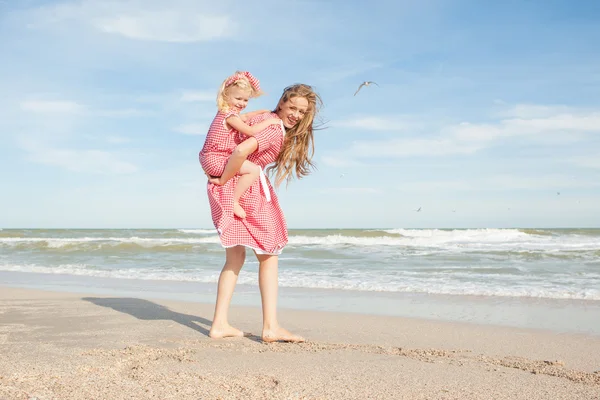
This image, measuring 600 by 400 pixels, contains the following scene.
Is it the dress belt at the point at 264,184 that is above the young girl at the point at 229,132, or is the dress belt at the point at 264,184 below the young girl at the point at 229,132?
below

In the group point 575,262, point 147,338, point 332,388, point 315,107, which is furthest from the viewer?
point 575,262

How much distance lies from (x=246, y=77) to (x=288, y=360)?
5.76ft

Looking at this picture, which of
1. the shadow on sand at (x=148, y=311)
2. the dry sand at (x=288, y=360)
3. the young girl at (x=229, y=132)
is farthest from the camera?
the shadow on sand at (x=148, y=311)

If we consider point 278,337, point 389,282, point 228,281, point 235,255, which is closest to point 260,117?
point 235,255

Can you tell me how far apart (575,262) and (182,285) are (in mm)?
7495

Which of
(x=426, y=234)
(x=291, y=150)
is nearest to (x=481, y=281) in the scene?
(x=291, y=150)

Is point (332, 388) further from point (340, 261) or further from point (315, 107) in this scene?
point (340, 261)

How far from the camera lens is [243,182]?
3.48 meters

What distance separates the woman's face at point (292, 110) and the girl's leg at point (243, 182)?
0.37m

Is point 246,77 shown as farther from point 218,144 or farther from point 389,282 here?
point 389,282

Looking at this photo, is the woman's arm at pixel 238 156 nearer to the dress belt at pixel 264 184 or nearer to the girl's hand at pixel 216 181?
the girl's hand at pixel 216 181

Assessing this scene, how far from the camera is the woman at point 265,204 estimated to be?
345 cm

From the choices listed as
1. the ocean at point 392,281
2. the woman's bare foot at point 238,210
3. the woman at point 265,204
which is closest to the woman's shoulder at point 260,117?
the woman at point 265,204

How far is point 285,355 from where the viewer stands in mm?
2949
